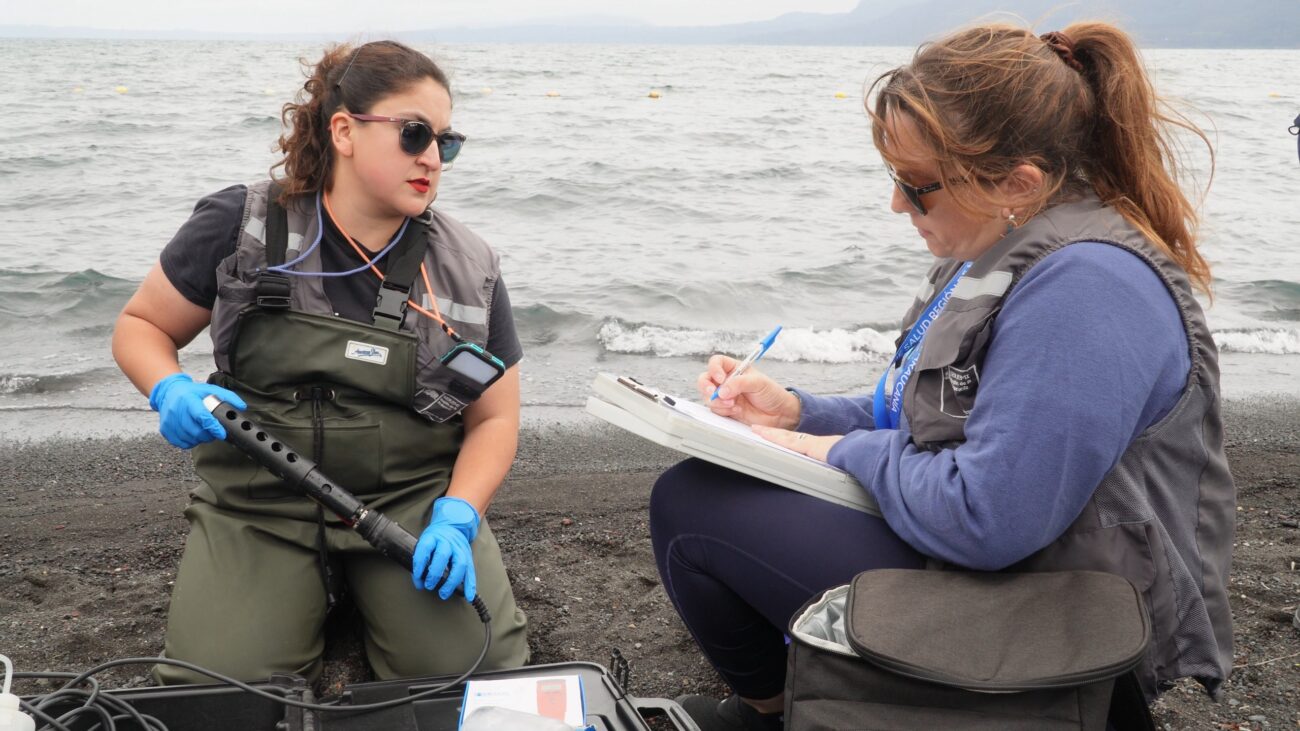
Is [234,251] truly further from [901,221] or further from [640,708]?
[901,221]

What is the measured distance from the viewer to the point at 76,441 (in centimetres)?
526

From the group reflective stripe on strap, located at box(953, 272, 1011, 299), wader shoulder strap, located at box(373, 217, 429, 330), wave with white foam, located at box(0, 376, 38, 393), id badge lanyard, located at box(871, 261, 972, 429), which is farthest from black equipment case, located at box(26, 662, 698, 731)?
wave with white foam, located at box(0, 376, 38, 393)

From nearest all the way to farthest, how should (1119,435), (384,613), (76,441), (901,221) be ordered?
1. (1119,435)
2. (384,613)
3. (76,441)
4. (901,221)

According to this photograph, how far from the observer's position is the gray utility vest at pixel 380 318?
8.74 feet

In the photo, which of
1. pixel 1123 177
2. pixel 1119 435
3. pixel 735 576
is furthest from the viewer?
pixel 735 576

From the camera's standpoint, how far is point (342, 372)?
2652 millimetres

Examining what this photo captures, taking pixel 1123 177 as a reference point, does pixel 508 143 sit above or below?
below

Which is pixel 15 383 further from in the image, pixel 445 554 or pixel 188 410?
pixel 445 554

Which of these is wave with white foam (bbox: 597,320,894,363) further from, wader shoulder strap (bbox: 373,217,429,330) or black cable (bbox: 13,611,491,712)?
black cable (bbox: 13,611,491,712)

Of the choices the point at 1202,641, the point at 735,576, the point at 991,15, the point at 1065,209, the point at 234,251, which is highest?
the point at 991,15

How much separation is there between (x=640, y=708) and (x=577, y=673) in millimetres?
174

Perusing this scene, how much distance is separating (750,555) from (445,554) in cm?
81

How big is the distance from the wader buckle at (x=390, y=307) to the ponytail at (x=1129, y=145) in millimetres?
1631

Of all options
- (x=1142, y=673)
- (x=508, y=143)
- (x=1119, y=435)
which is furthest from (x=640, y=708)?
(x=508, y=143)
